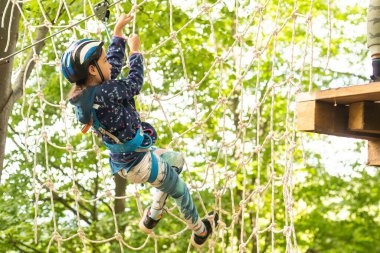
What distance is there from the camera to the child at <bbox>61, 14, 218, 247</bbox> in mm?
2305

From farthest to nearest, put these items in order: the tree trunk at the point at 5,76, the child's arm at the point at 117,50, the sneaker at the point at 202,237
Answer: the tree trunk at the point at 5,76
the sneaker at the point at 202,237
the child's arm at the point at 117,50

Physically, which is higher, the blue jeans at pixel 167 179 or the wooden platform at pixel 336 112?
the wooden platform at pixel 336 112

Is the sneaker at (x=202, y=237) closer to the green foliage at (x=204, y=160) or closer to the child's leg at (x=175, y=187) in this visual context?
the child's leg at (x=175, y=187)

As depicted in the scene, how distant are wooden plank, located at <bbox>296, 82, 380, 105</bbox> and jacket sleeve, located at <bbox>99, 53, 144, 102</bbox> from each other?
52 cm

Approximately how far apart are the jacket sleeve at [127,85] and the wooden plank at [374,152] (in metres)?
0.77

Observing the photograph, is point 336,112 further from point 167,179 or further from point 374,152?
point 167,179

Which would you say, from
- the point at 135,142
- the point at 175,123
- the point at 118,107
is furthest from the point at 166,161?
the point at 175,123

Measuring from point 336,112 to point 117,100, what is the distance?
0.66 meters

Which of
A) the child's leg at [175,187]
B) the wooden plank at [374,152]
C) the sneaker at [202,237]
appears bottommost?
the sneaker at [202,237]

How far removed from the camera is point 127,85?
2.34 metres

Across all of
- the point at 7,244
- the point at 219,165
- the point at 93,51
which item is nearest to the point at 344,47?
the point at 219,165

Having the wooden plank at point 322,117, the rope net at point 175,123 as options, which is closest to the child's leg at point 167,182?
the wooden plank at point 322,117

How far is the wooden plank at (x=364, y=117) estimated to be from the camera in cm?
208

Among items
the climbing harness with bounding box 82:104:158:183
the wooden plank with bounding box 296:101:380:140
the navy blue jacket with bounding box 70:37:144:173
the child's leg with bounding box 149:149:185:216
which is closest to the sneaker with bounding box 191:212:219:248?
the child's leg with bounding box 149:149:185:216
